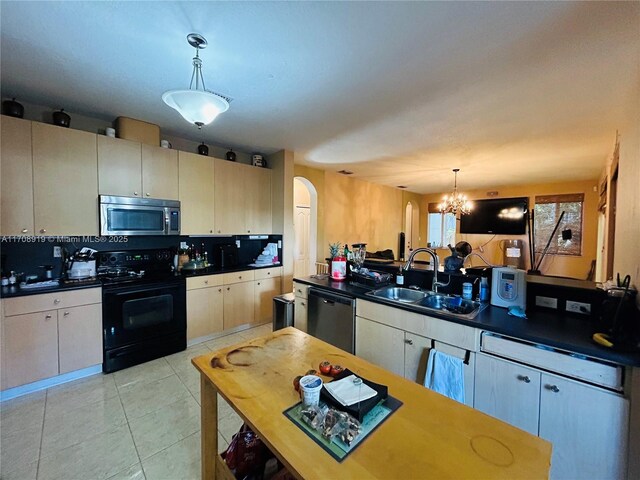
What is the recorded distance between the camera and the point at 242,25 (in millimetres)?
1484

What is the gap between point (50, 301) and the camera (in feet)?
7.38

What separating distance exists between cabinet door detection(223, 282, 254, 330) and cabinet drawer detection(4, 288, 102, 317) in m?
1.32

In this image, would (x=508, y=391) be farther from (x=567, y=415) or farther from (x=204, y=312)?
(x=204, y=312)

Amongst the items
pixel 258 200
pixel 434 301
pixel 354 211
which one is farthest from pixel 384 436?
pixel 354 211

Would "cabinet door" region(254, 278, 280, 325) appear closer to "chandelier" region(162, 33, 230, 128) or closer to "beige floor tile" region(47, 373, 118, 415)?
"beige floor tile" region(47, 373, 118, 415)

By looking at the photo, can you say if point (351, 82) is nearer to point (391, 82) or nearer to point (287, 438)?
point (391, 82)

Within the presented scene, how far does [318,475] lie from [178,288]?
275cm

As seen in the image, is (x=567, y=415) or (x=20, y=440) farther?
(x=20, y=440)

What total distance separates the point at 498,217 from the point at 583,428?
21.7 ft

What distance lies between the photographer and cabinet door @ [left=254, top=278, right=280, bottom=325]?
12.3 ft

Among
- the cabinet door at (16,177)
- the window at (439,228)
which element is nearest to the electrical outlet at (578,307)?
the cabinet door at (16,177)

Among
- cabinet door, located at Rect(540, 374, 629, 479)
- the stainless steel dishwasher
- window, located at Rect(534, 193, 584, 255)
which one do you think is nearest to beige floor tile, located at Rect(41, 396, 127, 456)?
the stainless steel dishwasher

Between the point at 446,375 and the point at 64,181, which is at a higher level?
the point at 64,181

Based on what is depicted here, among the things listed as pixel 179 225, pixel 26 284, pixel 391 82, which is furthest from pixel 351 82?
pixel 26 284
